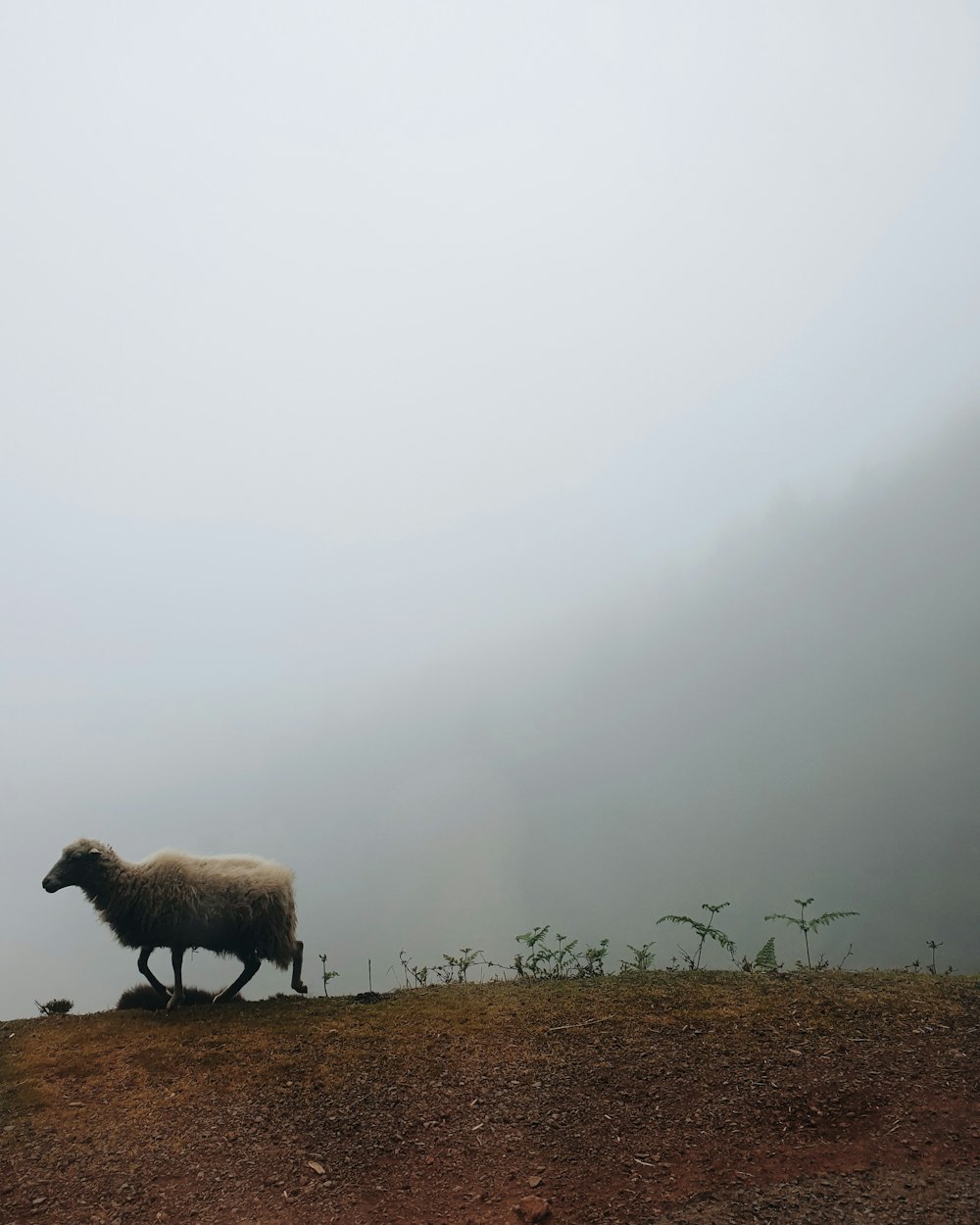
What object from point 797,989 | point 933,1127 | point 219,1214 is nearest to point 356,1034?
point 219,1214

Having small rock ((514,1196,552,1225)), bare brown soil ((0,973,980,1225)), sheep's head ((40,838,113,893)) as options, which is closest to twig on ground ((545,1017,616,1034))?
bare brown soil ((0,973,980,1225))

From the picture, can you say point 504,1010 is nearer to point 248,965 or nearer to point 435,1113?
point 435,1113

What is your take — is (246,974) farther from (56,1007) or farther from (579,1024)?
(579,1024)

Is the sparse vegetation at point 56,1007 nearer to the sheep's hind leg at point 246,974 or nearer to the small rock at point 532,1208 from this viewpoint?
the sheep's hind leg at point 246,974

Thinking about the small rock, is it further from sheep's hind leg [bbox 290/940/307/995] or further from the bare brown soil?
sheep's hind leg [bbox 290/940/307/995]

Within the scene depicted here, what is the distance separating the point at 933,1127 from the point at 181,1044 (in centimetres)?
662

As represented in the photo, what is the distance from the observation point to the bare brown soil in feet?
14.2

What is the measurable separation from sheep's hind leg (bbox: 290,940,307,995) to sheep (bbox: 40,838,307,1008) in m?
0.01

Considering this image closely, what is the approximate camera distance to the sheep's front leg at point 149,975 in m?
9.17

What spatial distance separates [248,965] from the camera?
9422 mm

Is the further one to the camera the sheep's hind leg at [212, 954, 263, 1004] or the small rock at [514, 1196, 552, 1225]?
the sheep's hind leg at [212, 954, 263, 1004]

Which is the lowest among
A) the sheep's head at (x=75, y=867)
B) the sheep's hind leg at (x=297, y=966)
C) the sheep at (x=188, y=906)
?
the sheep's hind leg at (x=297, y=966)

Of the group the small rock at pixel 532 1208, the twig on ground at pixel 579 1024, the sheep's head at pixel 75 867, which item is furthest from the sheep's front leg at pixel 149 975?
the small rock at pixel 532 1208

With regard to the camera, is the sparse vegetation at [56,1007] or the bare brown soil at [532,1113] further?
the sparse vegetation at [56,1007]
